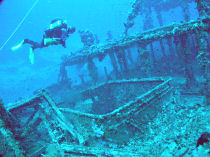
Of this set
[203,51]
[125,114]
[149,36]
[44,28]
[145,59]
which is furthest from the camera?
[145,59]

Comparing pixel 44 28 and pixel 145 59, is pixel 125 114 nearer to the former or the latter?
pixel 44 28

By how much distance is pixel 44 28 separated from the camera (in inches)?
313

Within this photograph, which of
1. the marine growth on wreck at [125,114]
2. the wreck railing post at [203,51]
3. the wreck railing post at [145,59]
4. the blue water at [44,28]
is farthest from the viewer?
the blue water at [44,28]

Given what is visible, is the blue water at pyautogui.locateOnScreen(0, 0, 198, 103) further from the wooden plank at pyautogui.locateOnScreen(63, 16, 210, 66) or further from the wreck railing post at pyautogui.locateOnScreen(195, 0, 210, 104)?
the wreck railing post at pyautogui.locateOnScreen(195, 0, 210, 104)

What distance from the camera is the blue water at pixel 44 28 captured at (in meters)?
43.4

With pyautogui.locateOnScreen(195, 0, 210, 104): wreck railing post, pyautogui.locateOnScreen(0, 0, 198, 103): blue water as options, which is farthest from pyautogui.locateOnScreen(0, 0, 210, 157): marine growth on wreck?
pyautogui.locateOnScreen(0, 0, 198, 103): blue water

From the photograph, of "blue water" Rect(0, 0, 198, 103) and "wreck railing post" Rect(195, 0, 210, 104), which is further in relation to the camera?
"blue water" Rect(0, 0, 198, 103)

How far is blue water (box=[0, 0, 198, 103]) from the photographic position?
142 ft

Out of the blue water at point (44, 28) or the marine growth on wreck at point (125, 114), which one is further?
the blue water at point (44, 28)

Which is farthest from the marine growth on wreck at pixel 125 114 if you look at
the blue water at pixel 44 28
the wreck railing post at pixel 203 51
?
the blue water at pixel 44 28

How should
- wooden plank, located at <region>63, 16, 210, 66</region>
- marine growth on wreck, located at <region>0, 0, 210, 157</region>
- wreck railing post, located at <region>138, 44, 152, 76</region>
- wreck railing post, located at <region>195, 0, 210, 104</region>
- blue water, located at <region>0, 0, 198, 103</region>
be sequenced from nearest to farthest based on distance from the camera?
marine growth on wreck, located at <region>0, 0, 210, 157</region> → wreck railing post, located at <region>195, 0, 210, 104</region> → wooden plank, located at <region>63, 16, 210, 66</region> → wreck railing post, located at <region>138, 44, 152, 76</region> → blue water, located at <region>0, 0, 198, 103</region>

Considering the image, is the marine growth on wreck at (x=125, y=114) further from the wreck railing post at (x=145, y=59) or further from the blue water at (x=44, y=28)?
the blue water at (x=44, y=28)

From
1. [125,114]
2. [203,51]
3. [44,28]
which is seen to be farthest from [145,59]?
[44,28]

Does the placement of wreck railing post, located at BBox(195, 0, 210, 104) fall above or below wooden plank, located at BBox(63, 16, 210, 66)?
below
